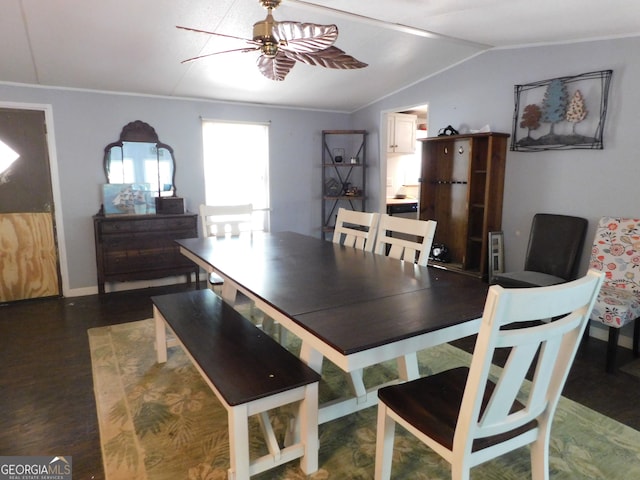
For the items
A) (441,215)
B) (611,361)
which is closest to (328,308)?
(611,361)

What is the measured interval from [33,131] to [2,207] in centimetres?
78

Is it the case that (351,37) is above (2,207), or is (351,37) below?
A: above

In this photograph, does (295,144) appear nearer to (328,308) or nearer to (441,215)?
(441,215)

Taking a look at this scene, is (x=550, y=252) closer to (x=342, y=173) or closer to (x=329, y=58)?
(x=329, y=58)

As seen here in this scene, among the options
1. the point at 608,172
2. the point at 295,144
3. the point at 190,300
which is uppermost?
the point at 295,144

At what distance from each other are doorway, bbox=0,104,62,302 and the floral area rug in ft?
6.96

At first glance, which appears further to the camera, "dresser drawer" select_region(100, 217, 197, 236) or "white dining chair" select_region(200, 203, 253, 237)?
"dresser drawer" select_region(100, 217, 197, 236)

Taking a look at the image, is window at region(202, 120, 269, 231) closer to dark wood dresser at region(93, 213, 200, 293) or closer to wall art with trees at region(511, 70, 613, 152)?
dark wood dresser at region(93, 213, 200, 293)

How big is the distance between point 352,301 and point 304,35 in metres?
1.33

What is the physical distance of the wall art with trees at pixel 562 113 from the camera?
3.02 meters

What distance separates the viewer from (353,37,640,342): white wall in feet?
9.48

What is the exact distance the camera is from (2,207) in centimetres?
382

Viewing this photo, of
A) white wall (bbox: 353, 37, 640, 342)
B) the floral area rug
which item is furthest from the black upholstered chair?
the floral area rug

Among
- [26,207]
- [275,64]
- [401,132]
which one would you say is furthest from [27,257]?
[401,132]
